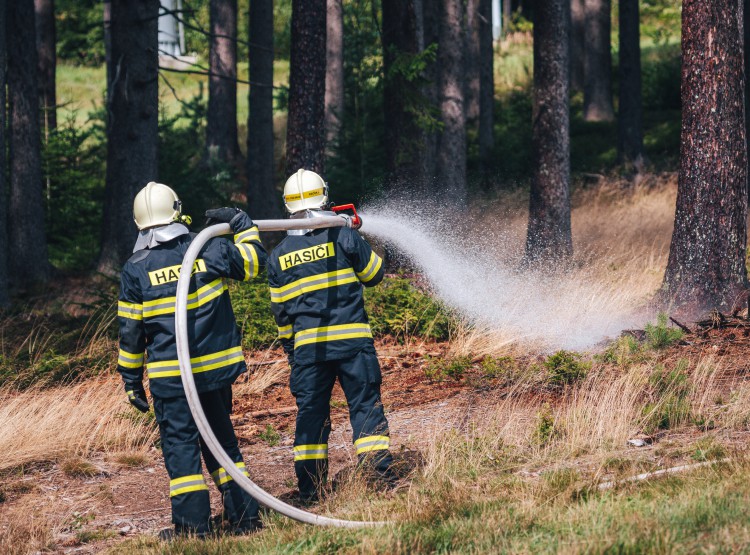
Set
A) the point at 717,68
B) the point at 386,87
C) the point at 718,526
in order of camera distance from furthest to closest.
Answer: the point at 386,87
the point at 717,68
the point at 718,526

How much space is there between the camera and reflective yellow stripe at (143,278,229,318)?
17.4 feet

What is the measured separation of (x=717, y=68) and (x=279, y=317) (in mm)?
5780

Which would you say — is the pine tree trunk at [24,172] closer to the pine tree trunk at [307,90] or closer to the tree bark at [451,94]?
the pine tree trunk at [307,90]

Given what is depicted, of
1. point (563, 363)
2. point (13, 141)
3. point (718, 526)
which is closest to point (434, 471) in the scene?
point (718, 526)

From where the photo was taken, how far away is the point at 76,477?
21.6 ft

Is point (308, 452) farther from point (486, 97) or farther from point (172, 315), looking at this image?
point (486, 97)

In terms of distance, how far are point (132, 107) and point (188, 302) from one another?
771 cm

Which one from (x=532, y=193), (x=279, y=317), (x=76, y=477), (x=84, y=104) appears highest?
(x=84, y=104)

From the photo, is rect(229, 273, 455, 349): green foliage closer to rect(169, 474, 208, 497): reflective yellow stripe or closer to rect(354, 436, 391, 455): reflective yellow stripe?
rect(354, 436, 391, 455): reflective yellow stripe

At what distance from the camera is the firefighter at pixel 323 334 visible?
5676mm

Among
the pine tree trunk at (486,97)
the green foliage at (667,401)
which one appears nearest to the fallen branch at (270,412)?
the green foliage at (667,401)

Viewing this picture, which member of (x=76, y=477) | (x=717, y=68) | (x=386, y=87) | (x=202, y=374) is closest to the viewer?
(x=202, y=374)

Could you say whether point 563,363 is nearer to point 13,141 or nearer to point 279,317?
point 279,317

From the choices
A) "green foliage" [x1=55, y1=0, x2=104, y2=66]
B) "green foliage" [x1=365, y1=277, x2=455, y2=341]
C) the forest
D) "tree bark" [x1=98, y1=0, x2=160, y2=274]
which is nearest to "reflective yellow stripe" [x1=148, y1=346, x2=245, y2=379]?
the forest
